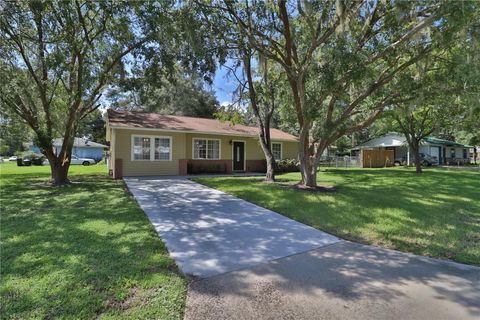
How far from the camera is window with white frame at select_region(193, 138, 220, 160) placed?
16.3 m

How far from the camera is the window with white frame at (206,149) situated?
16266mm

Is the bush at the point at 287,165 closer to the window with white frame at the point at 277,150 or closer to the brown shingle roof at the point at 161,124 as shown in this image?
the window with white frame at the point at 277,150

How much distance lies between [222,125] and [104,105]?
7.69 m

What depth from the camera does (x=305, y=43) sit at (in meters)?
9.80

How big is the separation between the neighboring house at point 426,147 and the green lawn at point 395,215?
23.1 metres

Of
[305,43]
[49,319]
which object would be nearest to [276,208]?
[49,319]

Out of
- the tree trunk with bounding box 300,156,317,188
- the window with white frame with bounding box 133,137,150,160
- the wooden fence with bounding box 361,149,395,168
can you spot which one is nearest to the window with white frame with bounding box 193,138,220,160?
the window with white frame with bounding box 133,137,150,160

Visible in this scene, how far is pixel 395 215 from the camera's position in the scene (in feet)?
21.3

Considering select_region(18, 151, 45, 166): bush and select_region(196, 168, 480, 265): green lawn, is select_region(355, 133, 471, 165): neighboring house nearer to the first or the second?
select_region(196, 168, 480, 265): green lawn

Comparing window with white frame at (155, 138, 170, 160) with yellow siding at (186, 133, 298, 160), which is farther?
yellow siding at (186, 133, 298, 160)

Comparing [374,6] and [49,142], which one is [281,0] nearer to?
[374,6]

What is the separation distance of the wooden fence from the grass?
80.1 feet

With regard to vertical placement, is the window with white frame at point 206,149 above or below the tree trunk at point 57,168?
above

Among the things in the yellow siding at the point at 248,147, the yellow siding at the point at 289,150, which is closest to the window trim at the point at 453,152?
the yellow siding at the point at 289,150
